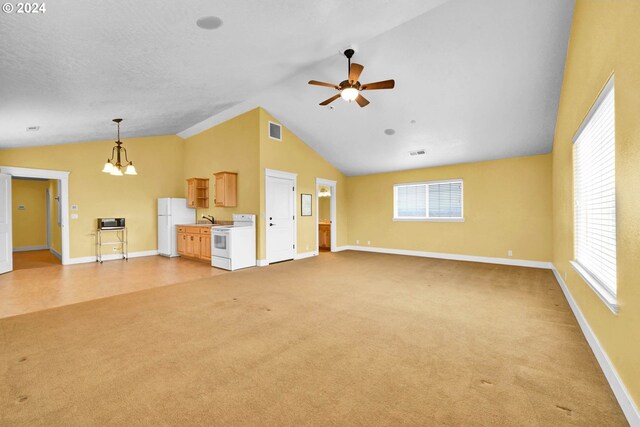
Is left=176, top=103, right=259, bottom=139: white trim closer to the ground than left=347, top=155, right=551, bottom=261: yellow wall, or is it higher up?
higher up

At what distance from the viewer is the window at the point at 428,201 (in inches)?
295

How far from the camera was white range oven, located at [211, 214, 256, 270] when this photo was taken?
614cm

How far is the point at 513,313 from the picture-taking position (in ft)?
11.6

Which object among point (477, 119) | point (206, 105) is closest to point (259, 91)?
point (206, 105)

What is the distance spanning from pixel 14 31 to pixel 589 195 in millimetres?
5446

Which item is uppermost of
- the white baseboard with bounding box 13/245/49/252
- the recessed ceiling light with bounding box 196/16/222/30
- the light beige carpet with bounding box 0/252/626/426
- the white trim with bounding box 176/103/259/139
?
the white trim with bounding box 176/103/259/139

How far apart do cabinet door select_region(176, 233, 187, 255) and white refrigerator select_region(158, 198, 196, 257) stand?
0.15 m

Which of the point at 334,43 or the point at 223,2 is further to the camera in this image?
the point at 334,43

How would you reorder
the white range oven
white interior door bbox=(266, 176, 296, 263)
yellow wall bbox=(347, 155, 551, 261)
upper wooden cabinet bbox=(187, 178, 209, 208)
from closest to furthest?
the white range oven → yellow wall bbox=(347, 155, 551, 261) → white interior door bbox=(266, 176, 296, 263) → upper wooden cabinet bbox=(187, 178, 209, 208)

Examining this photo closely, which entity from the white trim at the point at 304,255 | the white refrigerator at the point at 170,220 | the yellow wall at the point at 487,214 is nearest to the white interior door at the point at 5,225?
the white refrigerator at the point at 170,220

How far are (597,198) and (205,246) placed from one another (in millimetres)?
6871

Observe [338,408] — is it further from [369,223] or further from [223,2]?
[369,223]

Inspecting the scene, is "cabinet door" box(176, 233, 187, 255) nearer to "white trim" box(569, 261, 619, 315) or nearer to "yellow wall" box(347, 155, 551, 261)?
"yellow wall" box(347, 155, 551, 261)

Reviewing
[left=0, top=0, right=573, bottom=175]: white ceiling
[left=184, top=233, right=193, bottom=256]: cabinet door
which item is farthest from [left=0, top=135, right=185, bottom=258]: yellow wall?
[left=184, top=233, right=193, bottom=256]: cabinet door
